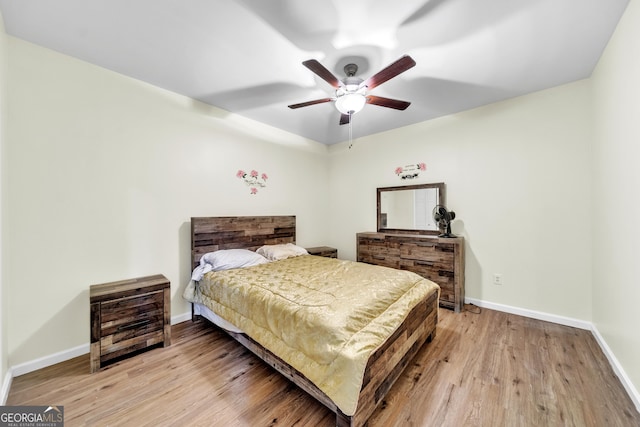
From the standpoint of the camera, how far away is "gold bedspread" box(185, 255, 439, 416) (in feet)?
4.41

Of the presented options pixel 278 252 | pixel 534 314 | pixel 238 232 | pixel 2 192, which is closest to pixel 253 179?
pixel 238 232

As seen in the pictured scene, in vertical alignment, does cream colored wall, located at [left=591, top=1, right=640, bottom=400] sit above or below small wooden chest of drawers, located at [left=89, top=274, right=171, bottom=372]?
above

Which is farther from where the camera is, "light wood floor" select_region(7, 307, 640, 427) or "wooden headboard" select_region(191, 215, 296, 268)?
"wooden headboard" select_region(191, 215, 296, 268)

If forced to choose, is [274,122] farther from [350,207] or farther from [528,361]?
[528,361]

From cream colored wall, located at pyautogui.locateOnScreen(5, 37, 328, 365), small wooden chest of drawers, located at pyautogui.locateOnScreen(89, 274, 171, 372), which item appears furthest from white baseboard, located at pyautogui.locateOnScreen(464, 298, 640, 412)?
cream colored wall, located at pyautogui.locateOnScreen(5, 37, 328, 365)

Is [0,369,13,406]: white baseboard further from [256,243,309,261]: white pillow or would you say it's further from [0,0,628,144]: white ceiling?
[0,0,628,144]: white ceiling

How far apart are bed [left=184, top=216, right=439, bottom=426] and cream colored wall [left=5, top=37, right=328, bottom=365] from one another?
425mm

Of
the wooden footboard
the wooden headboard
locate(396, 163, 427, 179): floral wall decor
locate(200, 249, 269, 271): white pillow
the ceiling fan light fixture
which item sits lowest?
the wooden footboard

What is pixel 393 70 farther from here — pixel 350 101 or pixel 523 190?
pixel 523 190

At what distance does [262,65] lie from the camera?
221cm

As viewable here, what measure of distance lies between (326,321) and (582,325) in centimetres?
297

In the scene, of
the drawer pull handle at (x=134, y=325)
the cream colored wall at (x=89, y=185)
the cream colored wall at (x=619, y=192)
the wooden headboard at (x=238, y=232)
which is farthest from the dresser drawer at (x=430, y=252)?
the drawer pull handle at (x=134, y=325)

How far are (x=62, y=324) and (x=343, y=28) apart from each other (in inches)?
132

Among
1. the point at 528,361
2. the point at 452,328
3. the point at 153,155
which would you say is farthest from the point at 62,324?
the point at 528,361
